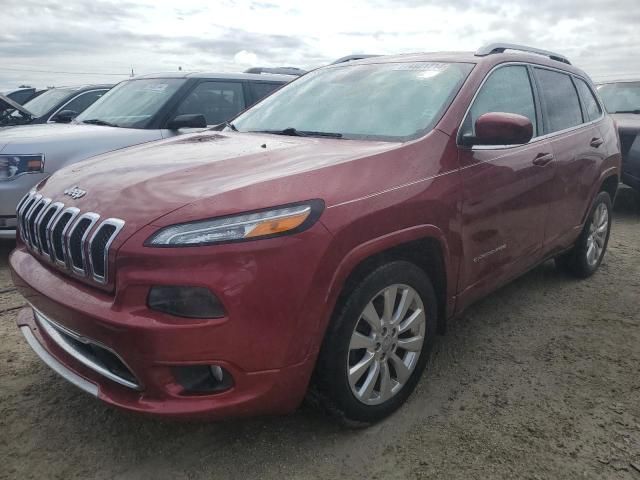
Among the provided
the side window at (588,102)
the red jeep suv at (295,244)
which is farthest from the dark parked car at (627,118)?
the red jeep suv at (295,244)

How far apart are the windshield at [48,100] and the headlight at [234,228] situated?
807 centimetres

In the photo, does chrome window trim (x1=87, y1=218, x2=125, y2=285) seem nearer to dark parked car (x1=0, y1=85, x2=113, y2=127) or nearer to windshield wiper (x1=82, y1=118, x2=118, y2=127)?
windshield wiper (x1=82, y1=118, x2=118, y2=127)

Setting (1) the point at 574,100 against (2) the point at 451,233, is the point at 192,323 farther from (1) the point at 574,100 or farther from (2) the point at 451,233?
(1) the point at 574,100

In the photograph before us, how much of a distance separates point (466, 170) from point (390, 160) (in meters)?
0.51

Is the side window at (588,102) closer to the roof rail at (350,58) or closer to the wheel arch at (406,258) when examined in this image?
the roof rail at (350,58)

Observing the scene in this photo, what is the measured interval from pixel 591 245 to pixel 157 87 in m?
4.40

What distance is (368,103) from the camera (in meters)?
3.00

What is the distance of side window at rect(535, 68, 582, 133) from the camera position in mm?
3682

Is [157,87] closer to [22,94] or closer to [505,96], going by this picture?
[505,96]

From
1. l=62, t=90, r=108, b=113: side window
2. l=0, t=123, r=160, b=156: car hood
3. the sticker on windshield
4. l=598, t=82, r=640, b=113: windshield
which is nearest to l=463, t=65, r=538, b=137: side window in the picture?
l=0, t=123, r=160, b=156: car hood

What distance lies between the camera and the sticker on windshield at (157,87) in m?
5.59

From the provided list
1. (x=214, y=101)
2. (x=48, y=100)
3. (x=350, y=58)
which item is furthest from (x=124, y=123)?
(x=48, y=100)

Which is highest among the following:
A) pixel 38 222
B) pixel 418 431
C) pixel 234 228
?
pixel 234 228

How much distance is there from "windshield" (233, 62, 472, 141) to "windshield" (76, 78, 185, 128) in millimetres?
2188
